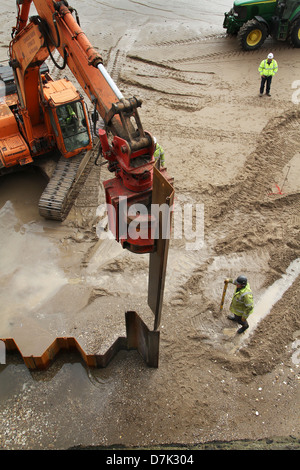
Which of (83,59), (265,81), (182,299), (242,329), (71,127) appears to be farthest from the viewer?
(265,81)

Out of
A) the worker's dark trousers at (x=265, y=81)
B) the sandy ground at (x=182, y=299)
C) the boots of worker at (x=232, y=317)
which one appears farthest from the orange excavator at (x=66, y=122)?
the worker's dark trousers at (x=265, y=81)

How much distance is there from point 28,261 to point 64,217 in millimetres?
1333

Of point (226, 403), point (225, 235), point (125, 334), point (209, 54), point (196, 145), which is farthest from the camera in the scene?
point (209, 54)

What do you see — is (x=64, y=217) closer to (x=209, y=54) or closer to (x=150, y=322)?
(x=150, y=322)

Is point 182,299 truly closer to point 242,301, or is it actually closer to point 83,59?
point 242,301

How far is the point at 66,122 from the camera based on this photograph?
839 centimetres

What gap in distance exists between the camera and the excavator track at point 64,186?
8055 mm

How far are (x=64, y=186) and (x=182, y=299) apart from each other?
365cm

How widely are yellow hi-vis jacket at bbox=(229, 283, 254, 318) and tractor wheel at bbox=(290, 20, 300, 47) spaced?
1166cm

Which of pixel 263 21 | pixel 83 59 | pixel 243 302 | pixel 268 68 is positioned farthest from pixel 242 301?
pixel 263 21

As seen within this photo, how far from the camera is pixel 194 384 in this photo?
18.8 ft

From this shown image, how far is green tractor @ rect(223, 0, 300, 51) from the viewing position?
1321 centimetres

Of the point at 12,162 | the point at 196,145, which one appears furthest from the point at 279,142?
the point at 12,162

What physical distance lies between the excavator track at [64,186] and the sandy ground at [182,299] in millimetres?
246
